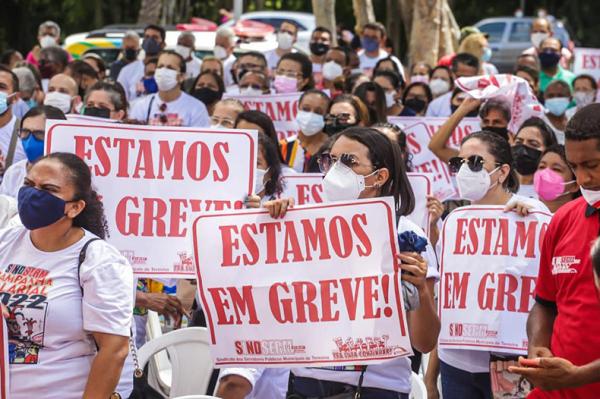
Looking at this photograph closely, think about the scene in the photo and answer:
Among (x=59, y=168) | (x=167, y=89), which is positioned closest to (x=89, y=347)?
(x=59, y=168)

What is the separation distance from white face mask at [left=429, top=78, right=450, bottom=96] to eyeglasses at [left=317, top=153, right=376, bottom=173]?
329 inches

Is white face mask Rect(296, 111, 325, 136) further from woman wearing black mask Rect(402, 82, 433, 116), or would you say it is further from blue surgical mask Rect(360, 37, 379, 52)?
blue surgical mask Rect(360, 37, 379, 52)

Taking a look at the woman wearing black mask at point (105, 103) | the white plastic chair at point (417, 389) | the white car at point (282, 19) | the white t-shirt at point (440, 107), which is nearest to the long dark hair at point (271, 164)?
the white plastic chair at point (417, 389)

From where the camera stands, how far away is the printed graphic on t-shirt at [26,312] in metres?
5.00

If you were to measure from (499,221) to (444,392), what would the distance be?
2.92 ft

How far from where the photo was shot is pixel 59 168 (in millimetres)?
5316

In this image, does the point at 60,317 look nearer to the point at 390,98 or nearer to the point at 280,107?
the point at 280,107

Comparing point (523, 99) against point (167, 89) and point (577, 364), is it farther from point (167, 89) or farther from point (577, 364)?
point (577, 364)

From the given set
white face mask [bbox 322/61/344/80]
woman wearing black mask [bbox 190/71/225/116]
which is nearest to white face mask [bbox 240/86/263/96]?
woman wearing black mask [bbox 190/71/225/116]

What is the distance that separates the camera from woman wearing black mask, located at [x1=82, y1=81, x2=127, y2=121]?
9.27 m

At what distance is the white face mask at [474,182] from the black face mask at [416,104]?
5805 mm

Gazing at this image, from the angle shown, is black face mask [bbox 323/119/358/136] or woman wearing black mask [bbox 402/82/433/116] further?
woman wearing black mask [bbox 402/82/433/116]

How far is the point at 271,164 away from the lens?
7480 millimetres

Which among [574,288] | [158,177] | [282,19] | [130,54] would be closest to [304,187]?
[158,177]
